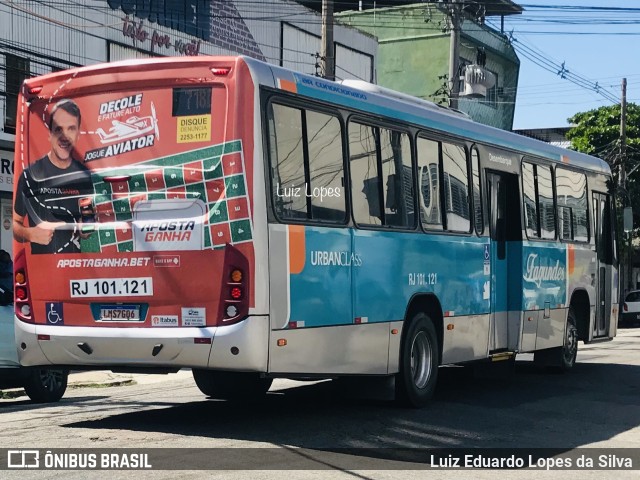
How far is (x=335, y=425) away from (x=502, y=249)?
4812mm

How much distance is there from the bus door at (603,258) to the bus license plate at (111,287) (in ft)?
32.6

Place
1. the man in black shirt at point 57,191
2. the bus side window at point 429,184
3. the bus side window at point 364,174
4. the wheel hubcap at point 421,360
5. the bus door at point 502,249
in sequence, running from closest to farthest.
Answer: the man in black shirt at point 57,191, the bus side window at point 364,174, the wheel hubcap at point 421,360, the bus side window at point 429,184, the bus door at point 502,249

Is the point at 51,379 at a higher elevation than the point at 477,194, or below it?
below

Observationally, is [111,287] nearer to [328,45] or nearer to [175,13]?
[328,45]

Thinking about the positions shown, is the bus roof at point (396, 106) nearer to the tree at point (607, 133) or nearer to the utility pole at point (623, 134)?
the utility pole at point (623, 134)

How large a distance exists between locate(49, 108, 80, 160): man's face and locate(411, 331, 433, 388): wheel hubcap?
4253 mm

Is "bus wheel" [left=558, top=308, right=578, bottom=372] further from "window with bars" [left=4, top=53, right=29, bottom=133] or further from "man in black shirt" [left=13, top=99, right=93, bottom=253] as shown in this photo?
"window with bars" [left=4, top=53, right=29, bottom=133]

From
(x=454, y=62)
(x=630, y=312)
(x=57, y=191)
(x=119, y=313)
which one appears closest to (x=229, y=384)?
(x=119, y=313)

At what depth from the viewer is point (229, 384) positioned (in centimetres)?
1185

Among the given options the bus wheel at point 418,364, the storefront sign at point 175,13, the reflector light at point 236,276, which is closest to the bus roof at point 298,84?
the reflector light at point 236,276

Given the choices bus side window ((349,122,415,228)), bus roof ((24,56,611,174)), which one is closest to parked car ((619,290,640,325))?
bus roof ((24,56,611,174))

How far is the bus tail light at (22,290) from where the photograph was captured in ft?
32.1

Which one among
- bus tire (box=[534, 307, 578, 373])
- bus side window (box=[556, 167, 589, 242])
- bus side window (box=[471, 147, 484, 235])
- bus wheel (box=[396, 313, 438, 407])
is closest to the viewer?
bus wheel (box=[396, 313, 438, 407])

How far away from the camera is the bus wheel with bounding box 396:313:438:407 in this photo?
1127 centimetres
